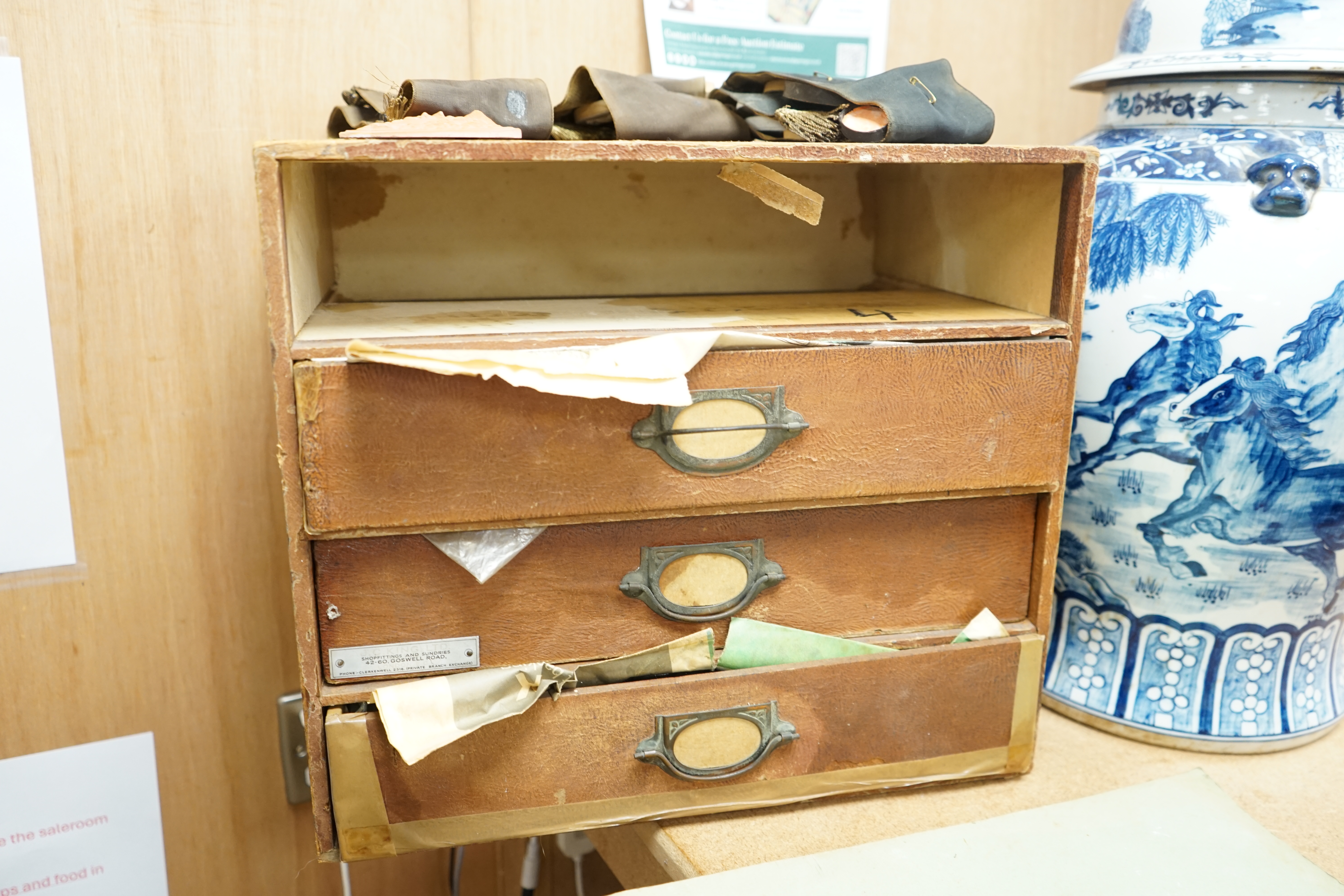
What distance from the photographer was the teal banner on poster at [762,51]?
88 cm

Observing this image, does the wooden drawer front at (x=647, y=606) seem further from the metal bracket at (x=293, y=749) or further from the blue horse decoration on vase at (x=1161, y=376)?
the metal bracket at (x=293, y=749)

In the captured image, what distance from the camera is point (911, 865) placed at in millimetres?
606

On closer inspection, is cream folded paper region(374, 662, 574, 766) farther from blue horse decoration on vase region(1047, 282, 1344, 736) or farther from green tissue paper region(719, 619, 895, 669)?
blue horse decoration on vase region(1047, 282, 1344, 736)

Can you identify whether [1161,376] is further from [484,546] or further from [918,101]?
[484,546]

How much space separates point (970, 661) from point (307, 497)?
0.48 metres

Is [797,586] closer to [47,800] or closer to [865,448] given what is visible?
[865,448]

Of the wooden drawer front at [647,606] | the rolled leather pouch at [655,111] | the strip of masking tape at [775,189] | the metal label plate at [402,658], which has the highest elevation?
the rolled leather pouch at [655,111]

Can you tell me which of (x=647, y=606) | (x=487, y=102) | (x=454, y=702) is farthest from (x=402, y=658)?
(x=487, y=102)

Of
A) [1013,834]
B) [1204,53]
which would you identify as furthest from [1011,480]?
[1204,53]

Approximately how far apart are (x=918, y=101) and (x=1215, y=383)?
301 mm

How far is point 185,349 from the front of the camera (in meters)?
0.82

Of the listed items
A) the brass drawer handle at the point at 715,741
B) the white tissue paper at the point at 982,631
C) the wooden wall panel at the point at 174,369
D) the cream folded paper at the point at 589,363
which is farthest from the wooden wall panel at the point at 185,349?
the white tissue paper at the point at 982,631

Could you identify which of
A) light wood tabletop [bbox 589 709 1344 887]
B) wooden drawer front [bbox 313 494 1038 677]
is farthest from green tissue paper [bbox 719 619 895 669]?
light wood tabletop [bbox 589 709 1344 887]

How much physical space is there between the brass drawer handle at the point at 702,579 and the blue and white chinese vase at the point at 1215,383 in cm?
29
